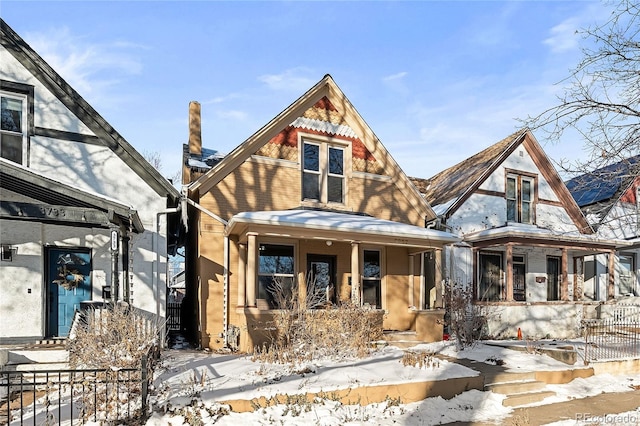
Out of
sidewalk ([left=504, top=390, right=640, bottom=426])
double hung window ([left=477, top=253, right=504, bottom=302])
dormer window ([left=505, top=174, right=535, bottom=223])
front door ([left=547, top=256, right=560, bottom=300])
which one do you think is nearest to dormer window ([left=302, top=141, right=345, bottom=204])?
double hung window ([left=477, top=253, right=504, bottom=302])

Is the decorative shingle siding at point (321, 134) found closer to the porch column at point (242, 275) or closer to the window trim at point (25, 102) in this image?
the porch column at point (242, 275)

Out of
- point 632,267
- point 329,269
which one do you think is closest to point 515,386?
point 329,269

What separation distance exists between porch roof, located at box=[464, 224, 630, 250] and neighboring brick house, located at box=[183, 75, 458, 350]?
6.44ft

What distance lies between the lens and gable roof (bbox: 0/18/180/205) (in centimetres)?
1057

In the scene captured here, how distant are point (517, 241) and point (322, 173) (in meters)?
7.17

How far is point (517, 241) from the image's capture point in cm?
1514

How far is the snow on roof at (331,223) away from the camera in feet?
36.3

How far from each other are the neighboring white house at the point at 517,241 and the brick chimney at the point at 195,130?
28.5 ft

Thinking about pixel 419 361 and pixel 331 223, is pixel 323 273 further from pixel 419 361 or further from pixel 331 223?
pixel 419 361

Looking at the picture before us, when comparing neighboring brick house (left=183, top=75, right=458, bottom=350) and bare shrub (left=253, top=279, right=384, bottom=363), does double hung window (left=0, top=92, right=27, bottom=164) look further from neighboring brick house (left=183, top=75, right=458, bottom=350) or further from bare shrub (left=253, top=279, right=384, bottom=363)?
bare shrub (left=253, top=279, right=384, bottom=363)

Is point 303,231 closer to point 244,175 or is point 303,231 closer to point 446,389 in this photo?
point 244,175

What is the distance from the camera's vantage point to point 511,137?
18625mm

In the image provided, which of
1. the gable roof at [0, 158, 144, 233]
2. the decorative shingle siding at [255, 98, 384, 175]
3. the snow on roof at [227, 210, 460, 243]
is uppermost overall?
the decorative shingle siding at [255, 98, 384, 175]

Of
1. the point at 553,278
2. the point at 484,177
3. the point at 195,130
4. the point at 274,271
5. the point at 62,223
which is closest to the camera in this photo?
the point at 62,223
